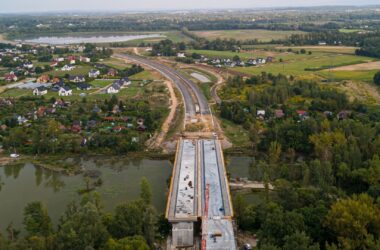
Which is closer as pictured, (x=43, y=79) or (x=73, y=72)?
(x=43, y=79)

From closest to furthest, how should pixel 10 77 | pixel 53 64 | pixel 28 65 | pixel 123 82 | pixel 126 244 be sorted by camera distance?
pixel 126 244 < pixel 123 82 < pixel 10 77 < pixel 28 65 < pixel 53 64

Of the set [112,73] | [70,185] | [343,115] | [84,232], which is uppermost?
[112,73]

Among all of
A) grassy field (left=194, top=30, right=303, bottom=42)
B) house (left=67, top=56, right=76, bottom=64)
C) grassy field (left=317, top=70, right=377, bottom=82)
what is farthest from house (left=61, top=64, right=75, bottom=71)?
grassy field (left=194, top=30, right=303, bottom=42)

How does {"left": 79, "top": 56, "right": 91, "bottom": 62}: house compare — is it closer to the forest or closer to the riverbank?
the forest

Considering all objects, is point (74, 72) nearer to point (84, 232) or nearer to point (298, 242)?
point (84, 232)

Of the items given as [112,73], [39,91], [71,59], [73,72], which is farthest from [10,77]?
[71,59]

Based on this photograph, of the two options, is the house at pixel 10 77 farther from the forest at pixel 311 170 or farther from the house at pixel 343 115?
the house at pixel 343 115

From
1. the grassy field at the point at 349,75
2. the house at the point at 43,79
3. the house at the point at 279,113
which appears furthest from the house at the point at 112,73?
the grassy field at the point at 349,75
